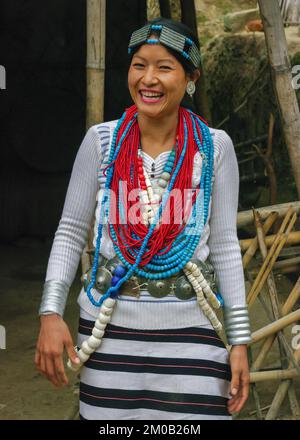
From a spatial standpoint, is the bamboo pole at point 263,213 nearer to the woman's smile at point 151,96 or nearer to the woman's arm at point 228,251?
the woman's arm at point 228,251

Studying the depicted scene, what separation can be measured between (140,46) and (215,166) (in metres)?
0.37

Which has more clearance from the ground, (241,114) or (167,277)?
(241,114)

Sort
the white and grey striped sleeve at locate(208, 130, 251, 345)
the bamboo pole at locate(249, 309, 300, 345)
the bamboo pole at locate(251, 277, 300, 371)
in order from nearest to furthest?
the white and grey striped sleeve at locate(208, 130, 251, 345) → the bamboo pole at locate(249, 309, 300, 345) → the bamboo pole at locate(251, 277, 300, 371)

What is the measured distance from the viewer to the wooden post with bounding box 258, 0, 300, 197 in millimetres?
3434

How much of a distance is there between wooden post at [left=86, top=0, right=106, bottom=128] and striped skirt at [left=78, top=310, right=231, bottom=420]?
1.53 meters

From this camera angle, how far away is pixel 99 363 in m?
2.17

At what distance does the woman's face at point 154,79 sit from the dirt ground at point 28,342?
1684mm

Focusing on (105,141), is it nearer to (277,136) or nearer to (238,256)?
(238,256)

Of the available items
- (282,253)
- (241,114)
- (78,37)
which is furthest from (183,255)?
(241,114)

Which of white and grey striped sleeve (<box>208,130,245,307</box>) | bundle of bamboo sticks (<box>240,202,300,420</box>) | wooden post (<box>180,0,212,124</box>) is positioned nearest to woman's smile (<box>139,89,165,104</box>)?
white and grey striped sleeve (<box>208,130,245,307</box>)

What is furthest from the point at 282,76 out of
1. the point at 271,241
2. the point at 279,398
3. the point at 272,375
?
the point at 279,398

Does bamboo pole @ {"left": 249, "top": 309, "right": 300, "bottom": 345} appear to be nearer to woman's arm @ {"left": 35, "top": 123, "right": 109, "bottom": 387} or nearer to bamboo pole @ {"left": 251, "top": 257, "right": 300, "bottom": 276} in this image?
bamboo pole @ {"left": 251, "top": 257, "right": 300, "bottom": 276}

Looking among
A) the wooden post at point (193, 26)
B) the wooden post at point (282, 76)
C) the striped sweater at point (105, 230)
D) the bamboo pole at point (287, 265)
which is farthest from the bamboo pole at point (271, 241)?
the wooden post at point (193, 26)

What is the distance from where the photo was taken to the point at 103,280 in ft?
7.03
